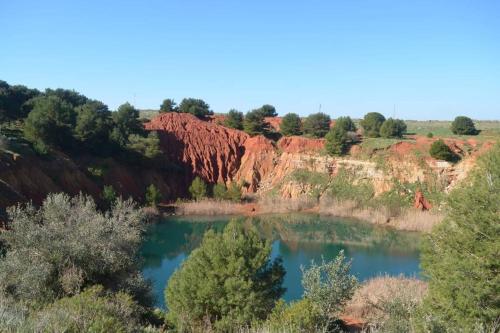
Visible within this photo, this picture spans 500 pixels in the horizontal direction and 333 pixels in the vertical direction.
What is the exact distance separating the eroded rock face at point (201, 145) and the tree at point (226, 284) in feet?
131

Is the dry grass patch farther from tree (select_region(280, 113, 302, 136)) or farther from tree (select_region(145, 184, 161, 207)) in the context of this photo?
tree (select_region(145, 184, 161, 207))

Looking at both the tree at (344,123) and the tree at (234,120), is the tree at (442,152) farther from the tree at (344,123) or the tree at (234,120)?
the tree at (234,120)

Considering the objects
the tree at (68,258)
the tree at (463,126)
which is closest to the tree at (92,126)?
the tree at (68,258)

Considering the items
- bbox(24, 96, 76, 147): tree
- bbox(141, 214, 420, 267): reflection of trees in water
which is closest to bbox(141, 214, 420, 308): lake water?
bbox(141, 214, 420, 267): reflection of trees in water

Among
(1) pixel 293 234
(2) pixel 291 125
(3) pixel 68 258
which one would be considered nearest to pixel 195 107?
(2) pixel 291 125

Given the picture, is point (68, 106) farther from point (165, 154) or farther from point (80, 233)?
point (80, 233)

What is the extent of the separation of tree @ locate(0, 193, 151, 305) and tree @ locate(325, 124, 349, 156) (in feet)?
124

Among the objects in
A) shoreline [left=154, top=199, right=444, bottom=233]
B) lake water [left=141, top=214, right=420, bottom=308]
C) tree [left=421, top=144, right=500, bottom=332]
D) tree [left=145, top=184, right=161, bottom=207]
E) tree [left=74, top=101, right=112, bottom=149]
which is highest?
tree [left=74, top=101, right=112, bottom=149]

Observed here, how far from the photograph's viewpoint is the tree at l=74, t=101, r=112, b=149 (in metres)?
47.0

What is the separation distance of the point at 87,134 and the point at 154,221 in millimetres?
12894

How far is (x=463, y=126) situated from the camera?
5516cm

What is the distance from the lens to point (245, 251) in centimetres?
1653

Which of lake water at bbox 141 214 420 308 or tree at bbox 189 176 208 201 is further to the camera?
tree at bbox 189 176 208 201

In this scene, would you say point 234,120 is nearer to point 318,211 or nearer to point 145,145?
point 145,145
